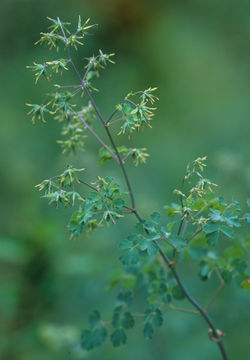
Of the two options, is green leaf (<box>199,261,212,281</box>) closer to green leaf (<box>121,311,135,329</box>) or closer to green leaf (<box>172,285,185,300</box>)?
green leaf (<box>172,285,185,300</box>)

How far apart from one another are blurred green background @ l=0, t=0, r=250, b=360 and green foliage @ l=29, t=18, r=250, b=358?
91 centimetres

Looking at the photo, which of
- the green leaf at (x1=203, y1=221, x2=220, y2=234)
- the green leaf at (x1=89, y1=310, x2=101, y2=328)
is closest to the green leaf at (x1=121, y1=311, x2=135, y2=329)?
the green leaf at (x1=89, y1=310, x2=101, y2=328)

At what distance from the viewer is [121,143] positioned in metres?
5.37

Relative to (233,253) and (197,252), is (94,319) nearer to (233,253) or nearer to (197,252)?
(197,252)

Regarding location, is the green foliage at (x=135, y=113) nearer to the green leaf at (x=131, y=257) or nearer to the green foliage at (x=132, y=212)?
the green foliage at (x=132, y=212)

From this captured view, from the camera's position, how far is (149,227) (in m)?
1.48

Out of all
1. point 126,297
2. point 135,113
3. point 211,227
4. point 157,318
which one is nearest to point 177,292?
point 157,318

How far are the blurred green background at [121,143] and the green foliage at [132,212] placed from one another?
91cm

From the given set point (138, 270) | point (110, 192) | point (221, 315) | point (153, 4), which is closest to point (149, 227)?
point (110, 192)

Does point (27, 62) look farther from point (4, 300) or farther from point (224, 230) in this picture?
point (224, 230)

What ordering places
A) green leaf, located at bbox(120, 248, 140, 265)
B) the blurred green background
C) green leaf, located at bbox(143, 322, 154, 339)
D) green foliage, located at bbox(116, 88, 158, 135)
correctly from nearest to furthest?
green foliage, located at bbox(116, 88, 158, 135) < green leaf, located at bbox(120, 248, 140, 265) < green leaf, located at bbox(143, 322, 154, 339) < the blurred green background

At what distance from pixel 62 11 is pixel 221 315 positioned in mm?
4727

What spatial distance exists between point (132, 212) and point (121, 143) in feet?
12.8

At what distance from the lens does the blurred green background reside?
2859mm
